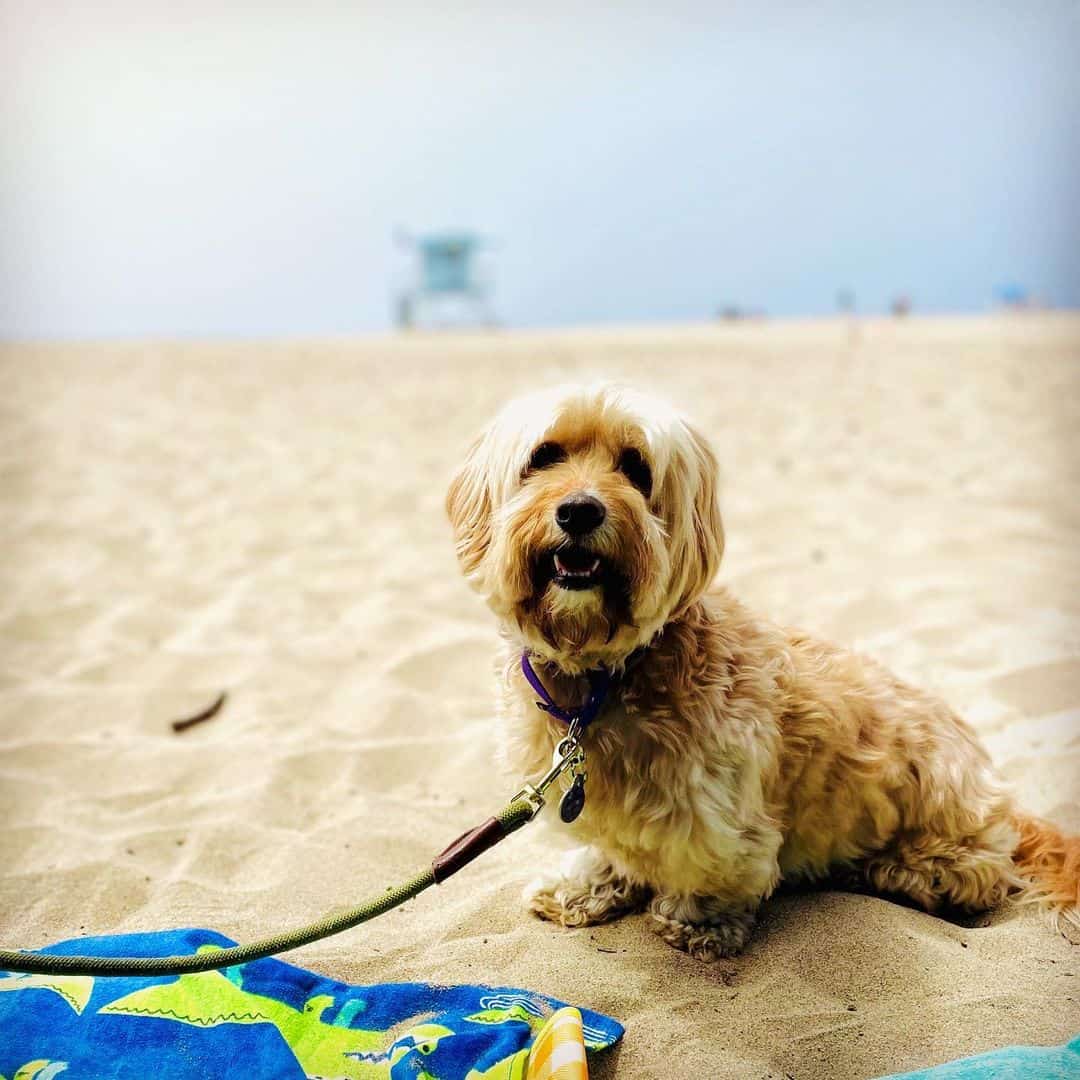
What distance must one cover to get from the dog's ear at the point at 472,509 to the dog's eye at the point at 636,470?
1.24 ft

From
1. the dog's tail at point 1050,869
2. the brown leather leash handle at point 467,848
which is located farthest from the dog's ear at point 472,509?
the dog's tail at point 1050,869

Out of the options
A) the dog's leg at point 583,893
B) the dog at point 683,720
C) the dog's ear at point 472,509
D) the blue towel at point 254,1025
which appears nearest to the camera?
the blue towel at point 254,1025

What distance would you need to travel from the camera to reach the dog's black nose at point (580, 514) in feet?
7.15

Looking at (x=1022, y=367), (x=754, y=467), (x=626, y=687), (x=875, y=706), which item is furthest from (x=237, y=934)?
(x=1022, y=367)

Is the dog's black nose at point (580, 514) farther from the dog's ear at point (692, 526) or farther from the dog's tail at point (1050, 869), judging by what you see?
the dog's tail at point (1050, 869)

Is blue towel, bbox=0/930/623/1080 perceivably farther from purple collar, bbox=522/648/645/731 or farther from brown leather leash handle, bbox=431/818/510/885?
purple collar, bbox=522/648/645/731

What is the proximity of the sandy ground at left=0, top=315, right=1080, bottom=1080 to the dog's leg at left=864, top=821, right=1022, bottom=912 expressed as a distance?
79 mm

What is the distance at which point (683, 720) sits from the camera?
2.38 meters

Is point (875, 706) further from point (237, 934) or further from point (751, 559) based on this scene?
point (751, 559)

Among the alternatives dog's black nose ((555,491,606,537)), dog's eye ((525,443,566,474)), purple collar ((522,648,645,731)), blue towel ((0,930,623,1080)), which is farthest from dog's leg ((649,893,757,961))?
dog's eye ((525,443,566,474))

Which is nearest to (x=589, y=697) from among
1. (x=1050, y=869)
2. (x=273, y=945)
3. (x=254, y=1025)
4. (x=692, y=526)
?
(x=692, y=526)

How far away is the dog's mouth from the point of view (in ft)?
7.30

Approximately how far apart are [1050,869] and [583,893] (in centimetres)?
133

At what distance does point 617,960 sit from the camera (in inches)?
99.7
